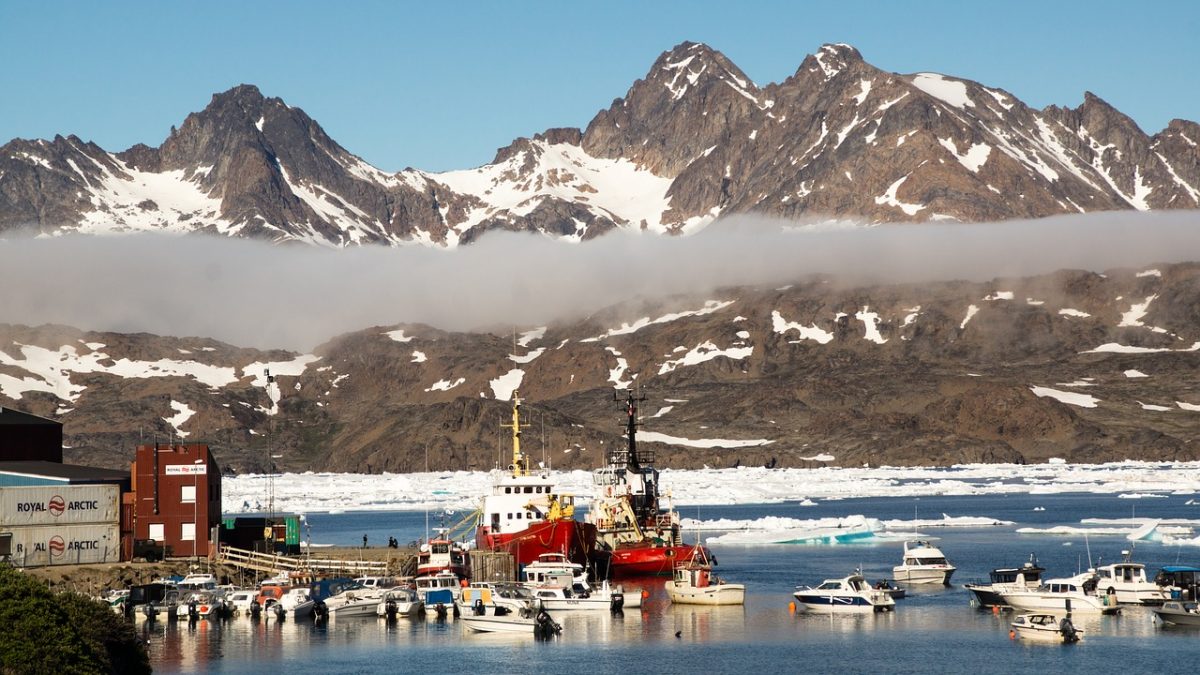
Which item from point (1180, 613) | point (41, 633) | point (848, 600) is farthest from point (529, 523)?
point (41, 633)

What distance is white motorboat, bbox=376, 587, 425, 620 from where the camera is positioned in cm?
8638

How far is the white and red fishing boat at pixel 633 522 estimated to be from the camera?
4090 inches

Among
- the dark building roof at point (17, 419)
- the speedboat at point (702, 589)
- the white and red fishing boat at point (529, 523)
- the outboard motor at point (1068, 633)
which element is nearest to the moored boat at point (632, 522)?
the white and red fishing boat at point (529, 523)

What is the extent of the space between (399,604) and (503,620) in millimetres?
8154

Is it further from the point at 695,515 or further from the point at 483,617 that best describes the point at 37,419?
the point at 695,515

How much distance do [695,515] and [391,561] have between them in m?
87.7

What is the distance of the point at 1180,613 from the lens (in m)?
76.5

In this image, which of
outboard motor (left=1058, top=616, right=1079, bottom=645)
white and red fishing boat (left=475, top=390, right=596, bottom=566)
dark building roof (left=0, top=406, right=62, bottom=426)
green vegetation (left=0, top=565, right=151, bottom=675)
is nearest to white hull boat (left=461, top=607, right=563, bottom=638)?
white and red fishing boat (left=475, top=390, right=596, bottom=566)

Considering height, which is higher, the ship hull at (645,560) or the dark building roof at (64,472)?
the dark building roof at (64,472)

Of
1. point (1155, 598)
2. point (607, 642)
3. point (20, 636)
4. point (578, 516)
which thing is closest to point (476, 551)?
point (607, 642)

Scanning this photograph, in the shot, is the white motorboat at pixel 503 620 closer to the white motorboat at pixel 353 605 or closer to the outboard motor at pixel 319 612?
the white motorboat at pixel 353 605

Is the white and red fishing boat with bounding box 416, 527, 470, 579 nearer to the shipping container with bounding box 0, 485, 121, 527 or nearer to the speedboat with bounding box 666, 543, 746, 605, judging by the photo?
the speedboat with bounding box 666, 543, 746, 605

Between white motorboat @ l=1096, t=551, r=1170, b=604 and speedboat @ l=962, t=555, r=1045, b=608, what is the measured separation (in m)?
3.39

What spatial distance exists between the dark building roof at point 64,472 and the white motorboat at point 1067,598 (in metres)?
54.3
